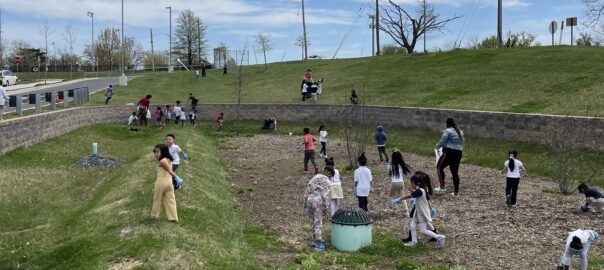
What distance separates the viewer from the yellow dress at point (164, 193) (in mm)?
9945

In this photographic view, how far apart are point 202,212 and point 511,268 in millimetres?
6190

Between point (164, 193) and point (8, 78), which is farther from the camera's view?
point (8, 78)

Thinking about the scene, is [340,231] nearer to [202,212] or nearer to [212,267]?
[212,267]

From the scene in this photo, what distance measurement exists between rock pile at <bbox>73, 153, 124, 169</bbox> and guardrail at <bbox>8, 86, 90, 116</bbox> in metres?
4.04

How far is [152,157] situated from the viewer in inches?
763

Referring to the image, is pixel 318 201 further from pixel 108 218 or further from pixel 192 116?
pixel 192 116

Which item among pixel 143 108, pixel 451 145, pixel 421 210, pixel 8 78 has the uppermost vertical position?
pixel 8 78

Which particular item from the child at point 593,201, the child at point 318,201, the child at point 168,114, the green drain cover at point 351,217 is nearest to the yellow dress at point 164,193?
the child at point 318,201

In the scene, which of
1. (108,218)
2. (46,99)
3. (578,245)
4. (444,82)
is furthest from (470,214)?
(444,82)

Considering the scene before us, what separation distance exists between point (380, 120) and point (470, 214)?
56.4ft

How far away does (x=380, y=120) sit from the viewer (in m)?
29.5

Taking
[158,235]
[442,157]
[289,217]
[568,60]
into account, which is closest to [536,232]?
[442,157]

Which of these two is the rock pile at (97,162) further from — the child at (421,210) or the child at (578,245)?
the child at (578,245)

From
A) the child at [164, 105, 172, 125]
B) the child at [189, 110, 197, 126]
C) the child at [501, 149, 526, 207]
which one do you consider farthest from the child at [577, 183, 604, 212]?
the child at [164, 105, 172, 125]
